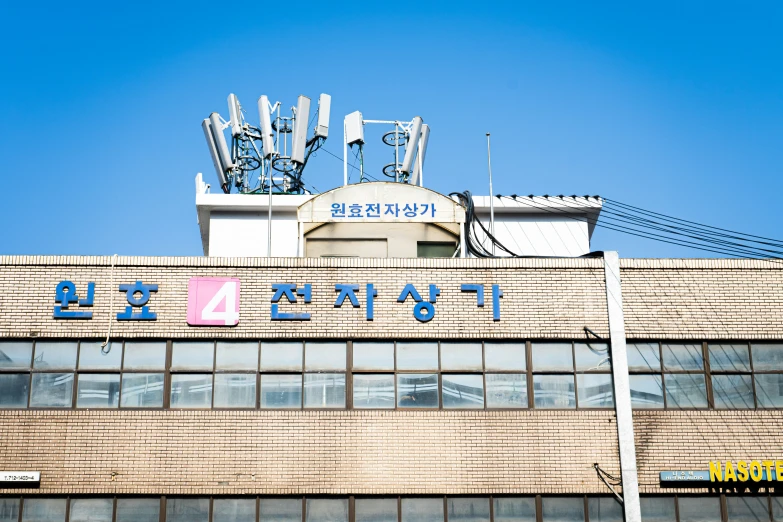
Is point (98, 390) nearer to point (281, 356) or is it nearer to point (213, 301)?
point (213, 301)

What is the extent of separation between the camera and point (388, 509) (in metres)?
21.2

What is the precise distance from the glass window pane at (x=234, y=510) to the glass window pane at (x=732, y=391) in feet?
36.1

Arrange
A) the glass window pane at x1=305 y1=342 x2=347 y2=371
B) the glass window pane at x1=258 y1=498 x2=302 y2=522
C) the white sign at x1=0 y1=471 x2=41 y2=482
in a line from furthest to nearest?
1. the glass window pane at x1=305 y1=342 x2=347 y2=371
2. the glass window pane at x1=258 y1=498 x2=302 y2=522
3. the white sign at x1=0 y1=471 x2=41 y2=482

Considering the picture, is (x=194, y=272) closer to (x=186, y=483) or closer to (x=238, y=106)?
(x=186, y=483)

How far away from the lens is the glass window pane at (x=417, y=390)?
22.0 metres

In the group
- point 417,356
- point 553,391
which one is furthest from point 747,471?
point 417,356

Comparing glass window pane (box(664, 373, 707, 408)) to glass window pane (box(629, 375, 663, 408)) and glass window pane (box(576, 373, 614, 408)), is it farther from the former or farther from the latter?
glass window pane (box(576, 373, 614, 408))

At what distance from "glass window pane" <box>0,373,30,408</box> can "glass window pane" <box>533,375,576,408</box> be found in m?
11.6

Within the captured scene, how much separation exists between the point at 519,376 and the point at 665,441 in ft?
11.9

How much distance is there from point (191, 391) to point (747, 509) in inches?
511

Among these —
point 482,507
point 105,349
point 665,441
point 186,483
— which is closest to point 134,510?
point 186,483

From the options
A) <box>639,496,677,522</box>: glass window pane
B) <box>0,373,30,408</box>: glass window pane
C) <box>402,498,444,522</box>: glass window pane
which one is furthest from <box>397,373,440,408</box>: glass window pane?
<box>0,373,30,408</box>: glass window pane

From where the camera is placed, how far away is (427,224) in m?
25.3

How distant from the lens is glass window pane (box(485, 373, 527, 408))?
72.6ft
